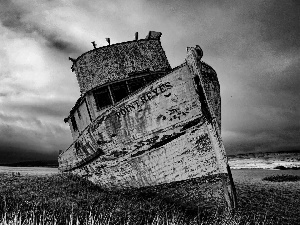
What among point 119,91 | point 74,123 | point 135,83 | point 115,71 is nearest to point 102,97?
point 119,91

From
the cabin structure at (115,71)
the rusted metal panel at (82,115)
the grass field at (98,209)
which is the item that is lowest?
the grass field at (98,209)

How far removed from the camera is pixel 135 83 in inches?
249

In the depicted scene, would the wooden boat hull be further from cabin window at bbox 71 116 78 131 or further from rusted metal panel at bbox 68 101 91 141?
cabin window at bbox 71 116 78 131

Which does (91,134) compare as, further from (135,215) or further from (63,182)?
(135,215)

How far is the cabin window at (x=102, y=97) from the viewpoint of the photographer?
6.25 m

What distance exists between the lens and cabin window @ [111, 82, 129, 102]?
6.19 metres

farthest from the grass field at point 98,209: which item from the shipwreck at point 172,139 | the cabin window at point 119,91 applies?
the cabin window at point 119,91

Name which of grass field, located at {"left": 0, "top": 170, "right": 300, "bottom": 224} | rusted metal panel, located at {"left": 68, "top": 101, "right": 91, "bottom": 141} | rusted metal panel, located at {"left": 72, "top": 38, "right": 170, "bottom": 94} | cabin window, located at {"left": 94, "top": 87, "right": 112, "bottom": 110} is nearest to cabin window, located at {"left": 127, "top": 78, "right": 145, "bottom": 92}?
rusted metal panel, located at {"left": 72, "top": 38, "right": 170, "bottom": 94}

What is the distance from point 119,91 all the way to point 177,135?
95.4 inches

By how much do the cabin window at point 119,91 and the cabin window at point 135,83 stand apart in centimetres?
13

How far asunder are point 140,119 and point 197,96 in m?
1.15

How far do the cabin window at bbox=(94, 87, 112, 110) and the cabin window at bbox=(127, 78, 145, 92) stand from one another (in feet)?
2.04

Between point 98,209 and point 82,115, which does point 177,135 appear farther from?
point 82,115

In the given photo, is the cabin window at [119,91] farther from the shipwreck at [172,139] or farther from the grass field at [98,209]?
the grass field at [98,209]
